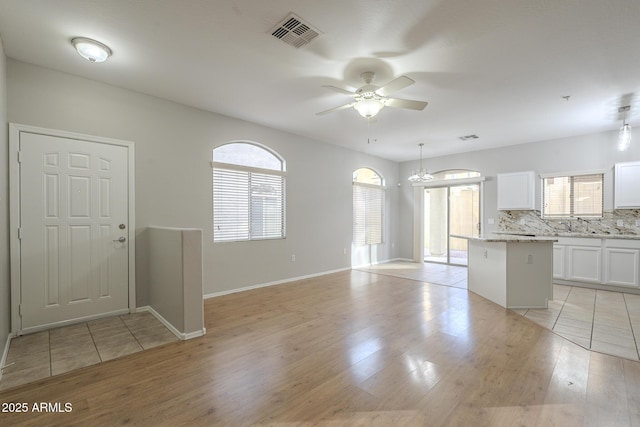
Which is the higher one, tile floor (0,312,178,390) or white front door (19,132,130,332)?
white front door (19,132,130,332)

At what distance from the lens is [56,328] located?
3279 mm

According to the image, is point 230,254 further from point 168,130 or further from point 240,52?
point 240,52

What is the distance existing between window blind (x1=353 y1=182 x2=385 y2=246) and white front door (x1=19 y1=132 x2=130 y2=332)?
15.9ft

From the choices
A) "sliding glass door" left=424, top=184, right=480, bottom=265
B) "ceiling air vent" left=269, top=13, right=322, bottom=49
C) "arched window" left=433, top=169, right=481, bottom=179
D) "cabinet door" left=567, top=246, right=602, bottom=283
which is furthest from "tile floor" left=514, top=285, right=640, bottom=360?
"ceiling air vent" left=269, top=13, right=322, bottom=49

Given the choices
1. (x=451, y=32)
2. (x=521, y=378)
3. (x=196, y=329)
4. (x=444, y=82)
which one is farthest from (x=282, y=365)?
(x=444, y=82)

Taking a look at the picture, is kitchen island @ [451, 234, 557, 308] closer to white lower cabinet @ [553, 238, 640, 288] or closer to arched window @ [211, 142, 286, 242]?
white lower cabinet @ [553, 238, 640, 288]

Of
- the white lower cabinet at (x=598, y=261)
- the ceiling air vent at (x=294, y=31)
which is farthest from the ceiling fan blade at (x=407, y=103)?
the white lower cabinet at (x=598, y=261)

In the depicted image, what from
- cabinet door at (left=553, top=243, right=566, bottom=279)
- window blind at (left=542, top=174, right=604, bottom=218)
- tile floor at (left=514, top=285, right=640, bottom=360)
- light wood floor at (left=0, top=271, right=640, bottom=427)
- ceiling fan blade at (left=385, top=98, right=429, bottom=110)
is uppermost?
ceiling fan blade at (left=385, top=98, right=429, bottom=110)

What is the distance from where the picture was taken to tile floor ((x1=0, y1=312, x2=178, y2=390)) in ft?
7.95

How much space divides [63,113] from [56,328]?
2.44m

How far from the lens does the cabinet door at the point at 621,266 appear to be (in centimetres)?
Answer: 484

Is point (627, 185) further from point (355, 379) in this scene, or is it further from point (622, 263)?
point (355, 379)

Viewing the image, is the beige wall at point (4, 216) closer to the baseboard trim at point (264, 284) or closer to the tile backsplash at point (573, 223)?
the baseboard trim at point (264, 284)

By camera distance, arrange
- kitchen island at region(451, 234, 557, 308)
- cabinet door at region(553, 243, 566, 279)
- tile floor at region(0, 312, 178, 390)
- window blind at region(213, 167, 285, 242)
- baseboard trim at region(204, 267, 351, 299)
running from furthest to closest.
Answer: cabinet door at region(553, 243, 566, 279) < window blind at region(213, 167, 285, 242) < baseboard trim at region(204, 267, 351, 299) < kitchen island at region(451, 234, 557, 308) < tile floor at region(0, 312, 178, 390)
